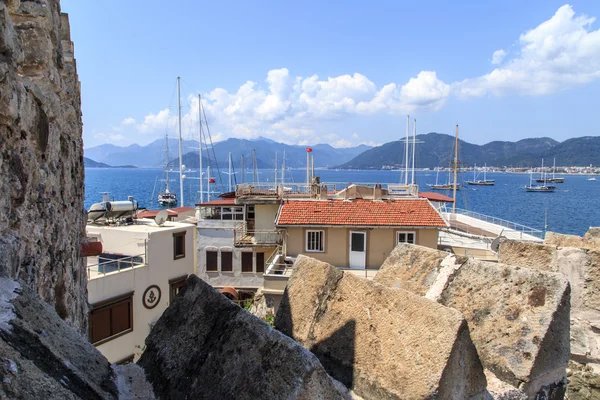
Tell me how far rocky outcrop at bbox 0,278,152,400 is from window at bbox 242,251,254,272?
29.6 m

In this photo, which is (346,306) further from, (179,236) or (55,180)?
(179,236)

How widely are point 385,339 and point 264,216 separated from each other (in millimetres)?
29335

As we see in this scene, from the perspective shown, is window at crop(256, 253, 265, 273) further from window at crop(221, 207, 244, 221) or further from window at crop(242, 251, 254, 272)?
window at crop(221, 207, 244, 221)

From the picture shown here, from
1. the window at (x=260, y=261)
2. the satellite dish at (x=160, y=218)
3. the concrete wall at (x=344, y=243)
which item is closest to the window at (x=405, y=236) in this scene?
the concrete wall at (x=344, y=243)

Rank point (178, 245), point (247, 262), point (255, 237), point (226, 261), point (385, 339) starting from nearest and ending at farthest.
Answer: point (385, 339) < point (178, 245) < point (255, 237) < point (247, 262) < point (226, 261)

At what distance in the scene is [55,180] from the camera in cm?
374

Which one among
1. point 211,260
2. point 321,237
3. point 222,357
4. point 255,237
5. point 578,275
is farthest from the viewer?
point 211,260

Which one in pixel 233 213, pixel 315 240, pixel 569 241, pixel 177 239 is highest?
pixel 569 241

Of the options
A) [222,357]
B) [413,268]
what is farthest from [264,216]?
[222,357]

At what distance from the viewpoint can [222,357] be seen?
6.63ft

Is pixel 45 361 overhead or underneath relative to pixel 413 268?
overhead

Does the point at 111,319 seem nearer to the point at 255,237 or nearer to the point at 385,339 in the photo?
the point at 255,237

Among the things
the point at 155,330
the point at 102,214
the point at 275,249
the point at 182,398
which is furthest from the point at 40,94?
the point at 275,249

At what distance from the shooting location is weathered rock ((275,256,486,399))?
2.43m
